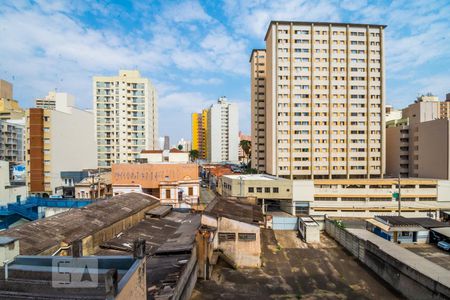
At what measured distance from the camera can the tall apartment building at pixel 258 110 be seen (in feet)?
276

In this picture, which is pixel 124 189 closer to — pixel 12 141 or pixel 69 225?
pixel 69 225

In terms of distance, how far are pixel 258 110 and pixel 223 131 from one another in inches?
2330

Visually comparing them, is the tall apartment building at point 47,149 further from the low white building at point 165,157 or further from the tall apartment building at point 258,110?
the tall apartment building at point 258,110

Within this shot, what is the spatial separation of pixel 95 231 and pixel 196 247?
26.5 feet

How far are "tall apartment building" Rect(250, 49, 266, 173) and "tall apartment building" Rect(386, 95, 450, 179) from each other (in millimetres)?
36696

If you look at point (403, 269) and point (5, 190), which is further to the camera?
point (5, 190)

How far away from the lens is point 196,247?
58.4ft

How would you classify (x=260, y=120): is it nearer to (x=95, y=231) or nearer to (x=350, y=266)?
(x=350, y=266)

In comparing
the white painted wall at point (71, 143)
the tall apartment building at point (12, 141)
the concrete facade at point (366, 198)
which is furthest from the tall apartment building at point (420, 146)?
the tall apartment building at point (12, 141)

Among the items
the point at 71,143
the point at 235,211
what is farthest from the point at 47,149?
the point at 235,211

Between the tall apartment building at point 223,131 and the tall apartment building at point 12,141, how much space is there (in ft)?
274

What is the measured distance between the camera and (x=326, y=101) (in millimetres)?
69562

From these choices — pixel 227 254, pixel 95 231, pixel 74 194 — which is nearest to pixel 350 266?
pixel 227 254

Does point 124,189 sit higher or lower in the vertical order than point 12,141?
lower
